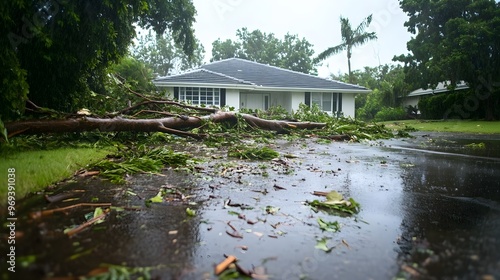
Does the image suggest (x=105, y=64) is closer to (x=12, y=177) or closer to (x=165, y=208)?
(x=12, y=177)

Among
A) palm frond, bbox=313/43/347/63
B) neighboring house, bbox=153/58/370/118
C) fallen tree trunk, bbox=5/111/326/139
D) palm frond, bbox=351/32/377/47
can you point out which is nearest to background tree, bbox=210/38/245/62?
palm frond, bbox=313/43/347/63

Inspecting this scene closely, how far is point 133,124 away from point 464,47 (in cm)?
1799

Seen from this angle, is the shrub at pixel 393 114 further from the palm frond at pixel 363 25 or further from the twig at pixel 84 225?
the twig at pixel 84 225

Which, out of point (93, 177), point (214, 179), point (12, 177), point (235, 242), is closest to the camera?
point (235, 242)

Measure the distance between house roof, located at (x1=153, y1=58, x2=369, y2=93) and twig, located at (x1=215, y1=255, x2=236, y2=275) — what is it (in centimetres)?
1880

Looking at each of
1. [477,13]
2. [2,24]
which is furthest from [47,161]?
[477,13]

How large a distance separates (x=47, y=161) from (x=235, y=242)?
266cm

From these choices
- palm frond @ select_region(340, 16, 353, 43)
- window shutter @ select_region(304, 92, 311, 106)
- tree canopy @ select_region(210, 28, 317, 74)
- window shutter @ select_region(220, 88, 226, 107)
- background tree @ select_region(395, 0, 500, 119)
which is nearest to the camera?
background tree @ select_region(395, 0, 500, 119)

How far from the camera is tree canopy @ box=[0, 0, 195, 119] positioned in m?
3.52

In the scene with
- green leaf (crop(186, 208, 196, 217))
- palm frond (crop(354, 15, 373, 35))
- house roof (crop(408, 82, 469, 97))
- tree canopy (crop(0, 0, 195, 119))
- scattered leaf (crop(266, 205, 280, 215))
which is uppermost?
palm frond (crop(354, 15, 373, 35))

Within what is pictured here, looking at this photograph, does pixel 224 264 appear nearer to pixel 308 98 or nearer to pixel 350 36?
pixel 308 98

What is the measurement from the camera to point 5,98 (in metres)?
3.45

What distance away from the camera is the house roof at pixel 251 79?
65.7ft

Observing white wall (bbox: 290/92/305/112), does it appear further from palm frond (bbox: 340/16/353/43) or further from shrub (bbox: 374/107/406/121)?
palm frond (bbox: 340/16/353/43)
